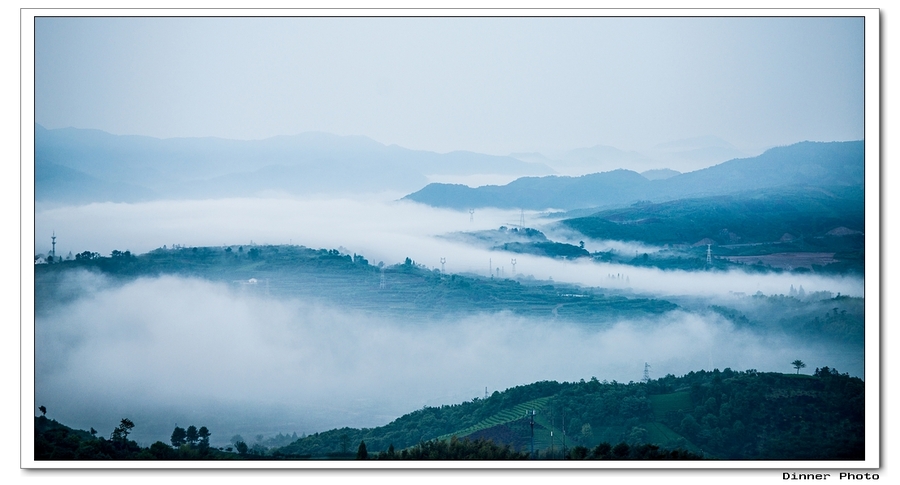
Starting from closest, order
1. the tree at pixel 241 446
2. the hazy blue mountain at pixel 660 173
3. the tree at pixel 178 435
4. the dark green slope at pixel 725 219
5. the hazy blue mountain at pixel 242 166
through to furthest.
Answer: the tree at pixel 241 446
the tree at pixel 178 435
the hazy blue mountain at pixel 242 166
the dark green slope at pixel 725 219
the hazy blue mountain at pixel 660 173

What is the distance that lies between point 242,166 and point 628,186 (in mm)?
4004

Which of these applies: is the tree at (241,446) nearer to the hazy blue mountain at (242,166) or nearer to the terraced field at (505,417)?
the terraced field at (505,417)

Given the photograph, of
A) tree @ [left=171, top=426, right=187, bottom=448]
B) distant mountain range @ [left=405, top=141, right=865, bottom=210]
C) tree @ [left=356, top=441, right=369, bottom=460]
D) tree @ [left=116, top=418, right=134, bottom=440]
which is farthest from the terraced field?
tree @ [left=116, top=418, right=134, bottom=440]

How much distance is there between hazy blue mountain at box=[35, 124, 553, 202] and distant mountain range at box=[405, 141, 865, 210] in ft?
0.73

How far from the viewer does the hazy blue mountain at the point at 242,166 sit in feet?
22.1

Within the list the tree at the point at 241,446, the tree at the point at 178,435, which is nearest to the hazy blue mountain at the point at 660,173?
the tree at the point at 241,446

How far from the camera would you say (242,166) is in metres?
7.00

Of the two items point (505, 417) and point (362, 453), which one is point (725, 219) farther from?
point (362, 453)

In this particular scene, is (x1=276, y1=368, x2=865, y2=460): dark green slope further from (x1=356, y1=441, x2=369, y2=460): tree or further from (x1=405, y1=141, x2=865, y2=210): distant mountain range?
(x1=405, y1=141, x2=865, y2=210): distant mountain range

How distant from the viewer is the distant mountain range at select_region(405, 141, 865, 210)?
22.8ft

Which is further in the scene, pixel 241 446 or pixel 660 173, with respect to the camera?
pixel 660 173

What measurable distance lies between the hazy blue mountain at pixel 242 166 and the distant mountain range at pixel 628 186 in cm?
22

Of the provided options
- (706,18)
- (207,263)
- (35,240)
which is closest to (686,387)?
(706,18)

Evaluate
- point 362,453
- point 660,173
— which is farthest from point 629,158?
point 362,453
